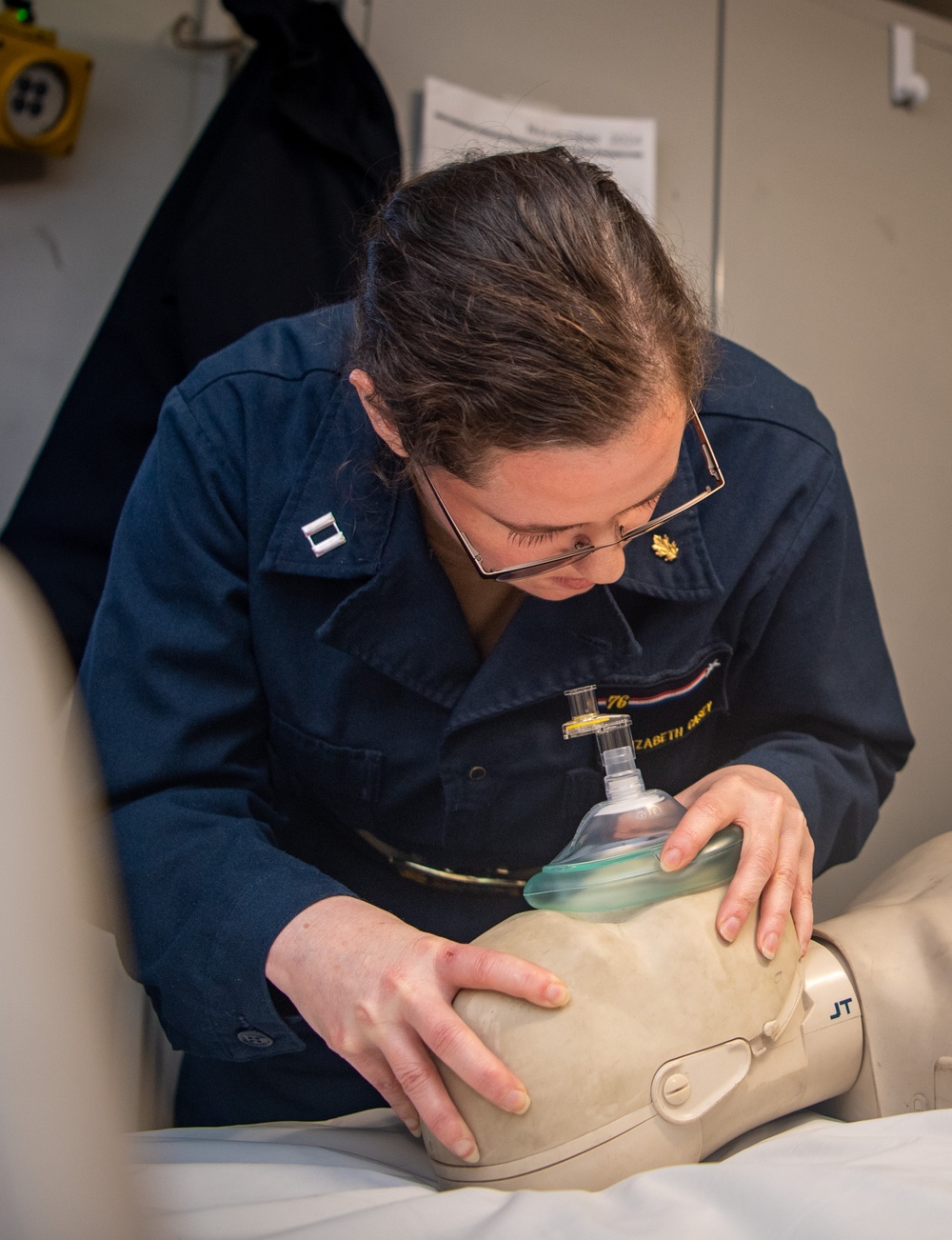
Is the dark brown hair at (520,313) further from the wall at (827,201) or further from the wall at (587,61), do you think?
the wall at (827,201)

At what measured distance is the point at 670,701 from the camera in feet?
3.73

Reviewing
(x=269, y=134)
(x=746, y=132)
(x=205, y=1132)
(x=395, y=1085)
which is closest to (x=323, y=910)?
(x=395, y=1085)

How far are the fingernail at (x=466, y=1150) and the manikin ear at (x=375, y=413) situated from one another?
542mm

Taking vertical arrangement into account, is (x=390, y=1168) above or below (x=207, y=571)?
below

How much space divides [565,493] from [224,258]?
1083 mm

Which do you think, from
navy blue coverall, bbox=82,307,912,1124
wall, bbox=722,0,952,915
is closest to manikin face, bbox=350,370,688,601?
navy blue coverall, bbox=82,307,912,1124

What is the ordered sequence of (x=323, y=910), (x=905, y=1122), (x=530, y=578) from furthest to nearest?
1. (x=530, y=578)
2. (x=323, y=910)
3. (x=905, y=1122)

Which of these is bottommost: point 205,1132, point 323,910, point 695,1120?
point 205,1132

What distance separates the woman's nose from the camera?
36.9 inches

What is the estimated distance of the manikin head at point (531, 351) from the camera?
813 millimetres

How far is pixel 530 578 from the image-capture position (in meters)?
0.98

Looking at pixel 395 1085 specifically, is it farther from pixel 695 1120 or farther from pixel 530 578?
A: pixel 530 578

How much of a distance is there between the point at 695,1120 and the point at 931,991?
257 mm

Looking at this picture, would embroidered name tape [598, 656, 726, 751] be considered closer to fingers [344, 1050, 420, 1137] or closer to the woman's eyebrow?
the woman's eyebrow
